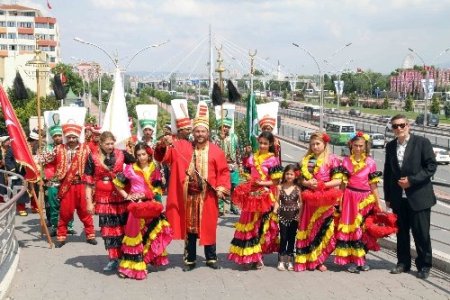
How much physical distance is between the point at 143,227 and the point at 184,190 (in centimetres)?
61

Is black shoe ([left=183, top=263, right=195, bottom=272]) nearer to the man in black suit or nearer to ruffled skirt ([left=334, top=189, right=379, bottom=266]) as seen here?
ruffled skirt ([left=334, top=189, right=379, bottom=266])

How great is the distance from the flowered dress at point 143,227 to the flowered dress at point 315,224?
1.48m

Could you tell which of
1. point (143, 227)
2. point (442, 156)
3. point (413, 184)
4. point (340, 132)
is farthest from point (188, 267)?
point (340, 132)

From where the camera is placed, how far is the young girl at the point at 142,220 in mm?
6738

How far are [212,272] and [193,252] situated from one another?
1.02ft

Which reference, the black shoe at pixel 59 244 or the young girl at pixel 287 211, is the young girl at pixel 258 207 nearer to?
the young girl at pixel 287 211

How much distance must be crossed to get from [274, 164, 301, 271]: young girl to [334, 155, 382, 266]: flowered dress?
19.9 inches

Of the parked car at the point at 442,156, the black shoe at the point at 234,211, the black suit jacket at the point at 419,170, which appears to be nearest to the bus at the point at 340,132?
the parked car at the point at 442,156

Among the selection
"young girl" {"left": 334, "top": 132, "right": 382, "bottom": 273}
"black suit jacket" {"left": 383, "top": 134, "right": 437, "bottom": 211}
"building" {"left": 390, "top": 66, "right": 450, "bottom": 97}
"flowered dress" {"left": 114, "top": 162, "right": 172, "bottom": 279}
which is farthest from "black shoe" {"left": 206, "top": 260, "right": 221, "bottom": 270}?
"building" {"left": 390, "top": 66, "right": 450, "bottom": 97}

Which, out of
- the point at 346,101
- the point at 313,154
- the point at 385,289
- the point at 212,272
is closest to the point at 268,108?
the point at 313,154

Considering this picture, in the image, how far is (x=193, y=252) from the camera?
23.3 ft

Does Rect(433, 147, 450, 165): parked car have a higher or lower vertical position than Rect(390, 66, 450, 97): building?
lower

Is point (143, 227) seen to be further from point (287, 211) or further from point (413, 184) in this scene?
point (413, 184)

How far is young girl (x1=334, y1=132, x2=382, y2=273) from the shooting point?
689 cm
